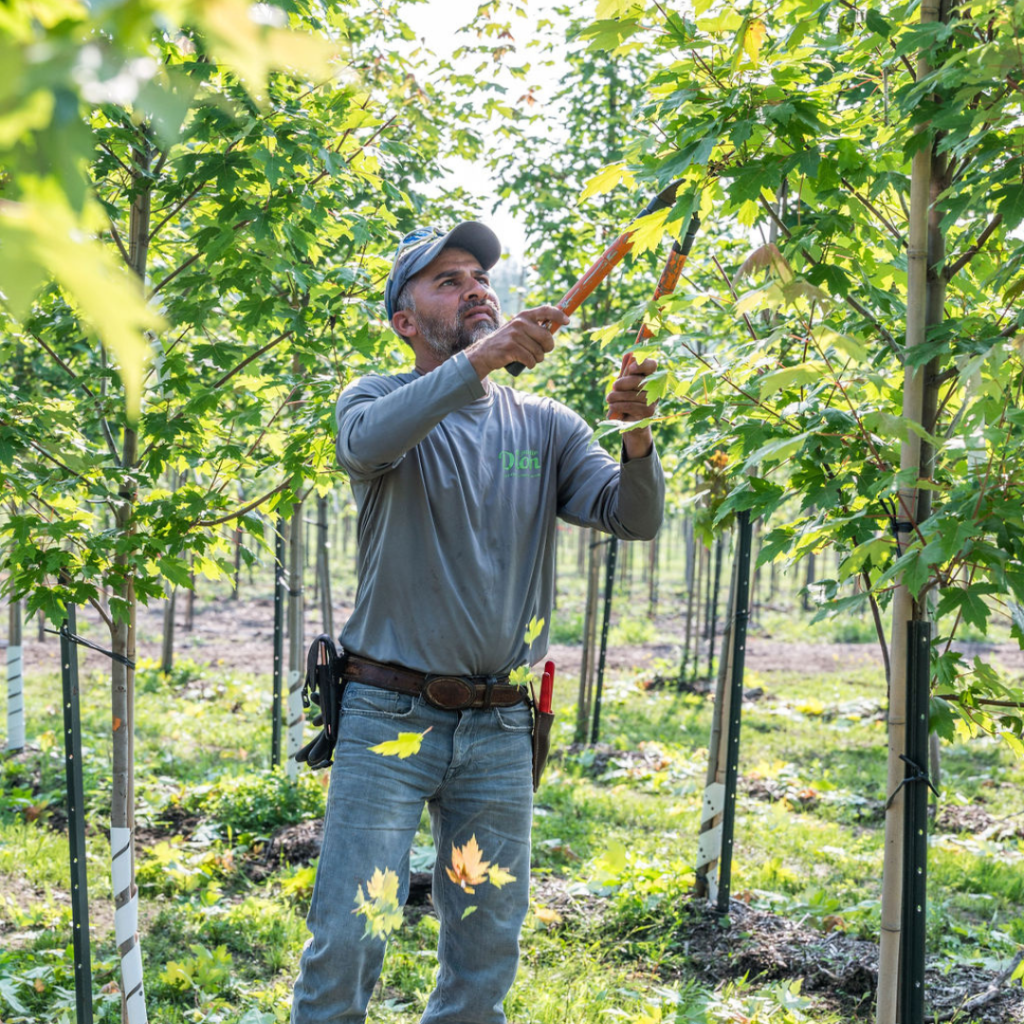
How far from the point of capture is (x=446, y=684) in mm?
2213

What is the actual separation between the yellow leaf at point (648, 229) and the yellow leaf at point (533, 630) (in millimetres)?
905

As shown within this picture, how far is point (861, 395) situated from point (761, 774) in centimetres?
543

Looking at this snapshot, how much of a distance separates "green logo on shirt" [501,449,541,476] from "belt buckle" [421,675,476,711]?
0.54m

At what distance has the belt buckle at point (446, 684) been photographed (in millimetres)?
2205

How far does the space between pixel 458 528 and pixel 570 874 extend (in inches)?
130

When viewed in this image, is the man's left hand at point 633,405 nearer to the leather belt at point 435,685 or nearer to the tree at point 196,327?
the leather belt at point 435,685

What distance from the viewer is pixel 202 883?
4762mm

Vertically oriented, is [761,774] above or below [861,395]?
below

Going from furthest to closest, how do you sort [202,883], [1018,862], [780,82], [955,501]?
1. [1018,862]
2. [202,883]
3. [780,82]
4. [955,501]

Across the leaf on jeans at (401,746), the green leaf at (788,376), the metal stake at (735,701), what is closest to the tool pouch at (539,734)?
the leaf on jeans at (401,746)

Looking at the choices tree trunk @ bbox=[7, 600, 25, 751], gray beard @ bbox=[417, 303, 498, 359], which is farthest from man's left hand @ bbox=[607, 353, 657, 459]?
tree trunk @ bbox=[7, 600, 25, 751]

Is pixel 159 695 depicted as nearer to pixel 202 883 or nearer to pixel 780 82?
pixel 202 883

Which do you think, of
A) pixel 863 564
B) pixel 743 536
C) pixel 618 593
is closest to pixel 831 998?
pixel 743 536

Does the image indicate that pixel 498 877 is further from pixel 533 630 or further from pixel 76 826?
pixel 76 826
